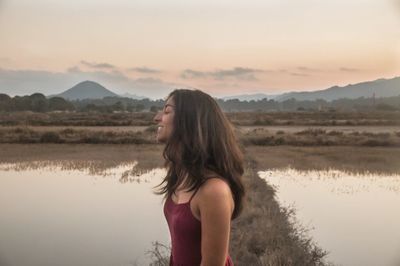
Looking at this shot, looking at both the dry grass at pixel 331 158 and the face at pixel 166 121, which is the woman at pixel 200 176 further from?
the dry grass at pixel 331 158

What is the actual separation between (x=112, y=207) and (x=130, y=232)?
1.61m

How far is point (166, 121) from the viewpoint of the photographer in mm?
1217

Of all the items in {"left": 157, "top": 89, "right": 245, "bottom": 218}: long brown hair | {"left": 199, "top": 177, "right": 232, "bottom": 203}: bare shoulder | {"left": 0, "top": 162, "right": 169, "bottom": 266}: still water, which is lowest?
{"left": 0, "top": 162, "right": 169, "bottom": 266}: still water

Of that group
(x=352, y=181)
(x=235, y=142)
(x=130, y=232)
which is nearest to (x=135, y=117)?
(x=352, y=181)

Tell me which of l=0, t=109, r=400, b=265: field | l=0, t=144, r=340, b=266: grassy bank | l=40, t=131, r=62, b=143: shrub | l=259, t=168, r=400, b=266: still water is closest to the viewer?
l=0, t=144, r=340, b=266: grassy bank

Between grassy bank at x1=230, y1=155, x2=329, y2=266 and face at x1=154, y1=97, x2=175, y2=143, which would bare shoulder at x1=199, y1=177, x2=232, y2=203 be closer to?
face at x1=154, y1=97, x2=175, y2=143

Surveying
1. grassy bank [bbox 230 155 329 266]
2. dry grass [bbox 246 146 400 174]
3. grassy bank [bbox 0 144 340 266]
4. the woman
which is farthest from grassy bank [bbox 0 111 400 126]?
the woman

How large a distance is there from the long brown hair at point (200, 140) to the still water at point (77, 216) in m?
4.26

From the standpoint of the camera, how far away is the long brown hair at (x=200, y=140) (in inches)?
46.8

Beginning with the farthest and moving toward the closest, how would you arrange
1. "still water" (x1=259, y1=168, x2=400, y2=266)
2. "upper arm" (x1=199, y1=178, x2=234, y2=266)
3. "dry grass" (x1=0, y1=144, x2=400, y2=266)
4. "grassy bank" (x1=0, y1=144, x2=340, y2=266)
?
1. "still water" (x1=259, y1=168, x2=400, y2=266)
2. "dry grass" (x1=0, y1=144, x2=400, y2=266)
3. "grassy bank" (x1=0, y1=144, x2=340, y2=266)
4. "upper arm" (x1=199, y1=178, x2=234, y2=266)

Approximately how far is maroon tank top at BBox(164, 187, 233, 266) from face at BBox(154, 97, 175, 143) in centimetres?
16

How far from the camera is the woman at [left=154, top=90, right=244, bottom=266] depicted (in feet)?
3.70

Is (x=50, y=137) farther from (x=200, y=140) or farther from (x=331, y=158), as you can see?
(x=200, y=140)

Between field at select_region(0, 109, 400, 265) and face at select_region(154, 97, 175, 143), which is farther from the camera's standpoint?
field at select_region(0, 109, 400, 265)
